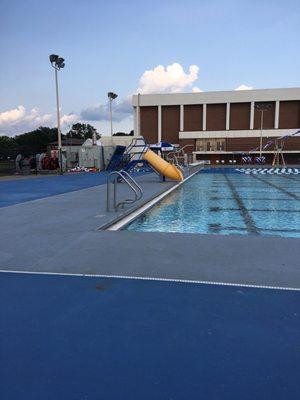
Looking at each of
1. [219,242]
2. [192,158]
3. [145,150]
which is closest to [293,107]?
[192,158]

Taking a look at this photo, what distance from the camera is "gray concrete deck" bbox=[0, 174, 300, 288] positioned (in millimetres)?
4465

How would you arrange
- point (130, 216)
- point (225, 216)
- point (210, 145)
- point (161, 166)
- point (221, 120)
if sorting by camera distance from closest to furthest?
point (130, 216)
point (225, 216)
point (161, 166)
point (210, 145)
point (221, 120)

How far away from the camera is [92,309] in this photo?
3.48 meters

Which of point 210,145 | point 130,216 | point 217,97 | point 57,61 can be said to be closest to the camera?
point 130,216

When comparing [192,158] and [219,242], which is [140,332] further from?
[192,158]

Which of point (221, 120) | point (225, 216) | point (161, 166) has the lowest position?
point (225, 216)

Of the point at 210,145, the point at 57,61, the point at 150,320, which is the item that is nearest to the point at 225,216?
the point at 150,320

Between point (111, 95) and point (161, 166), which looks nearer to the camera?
point (161, 166)

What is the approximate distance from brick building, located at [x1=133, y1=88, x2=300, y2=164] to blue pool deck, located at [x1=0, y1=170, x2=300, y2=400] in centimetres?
6174

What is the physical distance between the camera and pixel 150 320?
3244 millimetres

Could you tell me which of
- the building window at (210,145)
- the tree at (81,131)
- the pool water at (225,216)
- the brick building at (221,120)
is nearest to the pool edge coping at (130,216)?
the pool water at (225,216)

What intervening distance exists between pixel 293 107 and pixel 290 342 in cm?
7662

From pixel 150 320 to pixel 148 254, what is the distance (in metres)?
2.05

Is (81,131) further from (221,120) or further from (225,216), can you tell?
(225,216)
